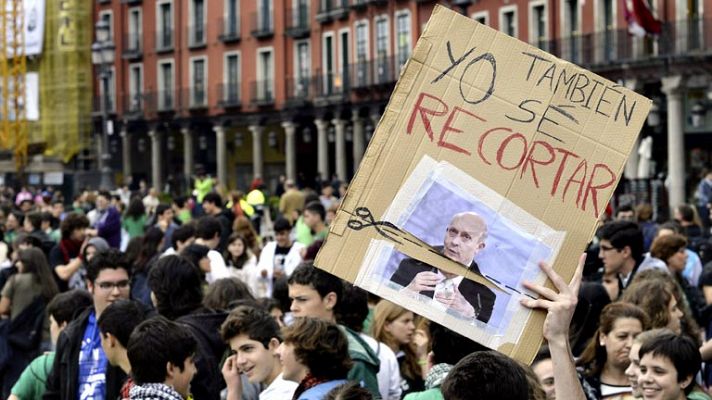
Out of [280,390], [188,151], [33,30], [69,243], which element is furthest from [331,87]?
[280,390]

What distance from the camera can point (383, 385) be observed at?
7.41 meters

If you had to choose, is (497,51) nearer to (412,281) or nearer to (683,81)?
(412,281)

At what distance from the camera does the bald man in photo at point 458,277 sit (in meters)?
4.78

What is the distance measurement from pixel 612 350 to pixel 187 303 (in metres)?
2.21

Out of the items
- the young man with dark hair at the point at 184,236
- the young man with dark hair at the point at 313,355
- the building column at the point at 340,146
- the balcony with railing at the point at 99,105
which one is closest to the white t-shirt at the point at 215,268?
the young man with dark hair at the point at 184,236

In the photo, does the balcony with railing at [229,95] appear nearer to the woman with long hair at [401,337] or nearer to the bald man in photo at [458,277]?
the woman with long hair at [401,337]

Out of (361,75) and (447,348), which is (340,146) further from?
(447,348)

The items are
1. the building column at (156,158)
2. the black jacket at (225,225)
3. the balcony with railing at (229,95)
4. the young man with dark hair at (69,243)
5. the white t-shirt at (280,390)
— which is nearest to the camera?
the white t-shirt at (280,390)

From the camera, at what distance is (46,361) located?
7.45 meters

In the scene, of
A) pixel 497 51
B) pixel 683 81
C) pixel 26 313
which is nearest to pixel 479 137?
pixel 497 51

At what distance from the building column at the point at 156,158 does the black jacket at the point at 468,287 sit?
54.5 meters

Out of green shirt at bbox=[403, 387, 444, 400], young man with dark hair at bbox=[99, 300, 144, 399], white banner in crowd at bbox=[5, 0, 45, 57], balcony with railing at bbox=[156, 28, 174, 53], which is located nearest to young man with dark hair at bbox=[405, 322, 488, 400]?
green shirt at bbox=[403, 387, 444, 400]

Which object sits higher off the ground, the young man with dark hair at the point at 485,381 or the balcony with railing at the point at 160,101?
the young man with dark hair at the point at 485,381

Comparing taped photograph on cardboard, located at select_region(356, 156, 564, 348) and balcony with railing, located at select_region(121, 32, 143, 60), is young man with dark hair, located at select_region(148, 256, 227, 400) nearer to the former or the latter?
taped photograph on cardboard, located at select_region(356, 156, 564, 348)
